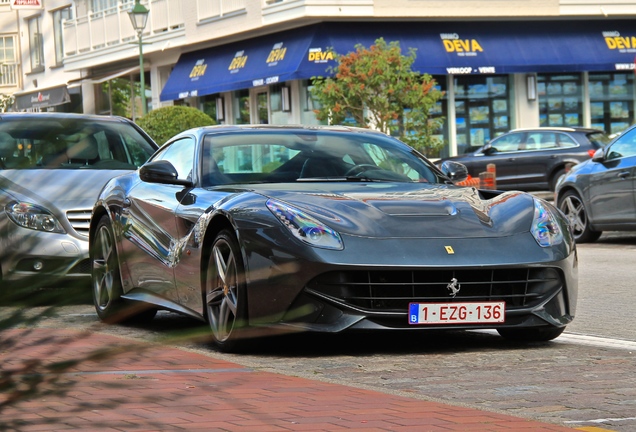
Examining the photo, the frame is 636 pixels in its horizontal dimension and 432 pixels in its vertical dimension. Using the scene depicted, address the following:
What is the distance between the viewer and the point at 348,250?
6.38m

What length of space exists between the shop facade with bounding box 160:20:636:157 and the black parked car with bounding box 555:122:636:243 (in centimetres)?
1860

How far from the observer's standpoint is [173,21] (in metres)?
42.6

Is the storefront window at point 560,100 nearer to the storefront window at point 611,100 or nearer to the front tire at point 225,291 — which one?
the storefront window at point 611,100

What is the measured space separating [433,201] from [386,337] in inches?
37.4

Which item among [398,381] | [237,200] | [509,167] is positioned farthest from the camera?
[509,167]

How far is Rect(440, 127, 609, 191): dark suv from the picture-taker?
28.0m

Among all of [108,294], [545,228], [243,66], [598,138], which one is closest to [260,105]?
[243,66]

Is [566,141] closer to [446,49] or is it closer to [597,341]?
[446,49]

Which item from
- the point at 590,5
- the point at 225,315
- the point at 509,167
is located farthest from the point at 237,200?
the point at 590,5

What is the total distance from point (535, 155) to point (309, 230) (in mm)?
22639

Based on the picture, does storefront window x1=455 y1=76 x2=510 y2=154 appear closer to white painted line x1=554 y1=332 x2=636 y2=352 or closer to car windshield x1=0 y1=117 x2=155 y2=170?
white painted line x1=554 y1=332 x2=636 y2=352

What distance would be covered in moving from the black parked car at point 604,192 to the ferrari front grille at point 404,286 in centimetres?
876

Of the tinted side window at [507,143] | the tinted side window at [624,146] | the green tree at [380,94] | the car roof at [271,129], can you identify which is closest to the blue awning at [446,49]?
the green tree at [380,94]

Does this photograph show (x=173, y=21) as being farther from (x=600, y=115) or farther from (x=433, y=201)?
(x=433, y=201)
